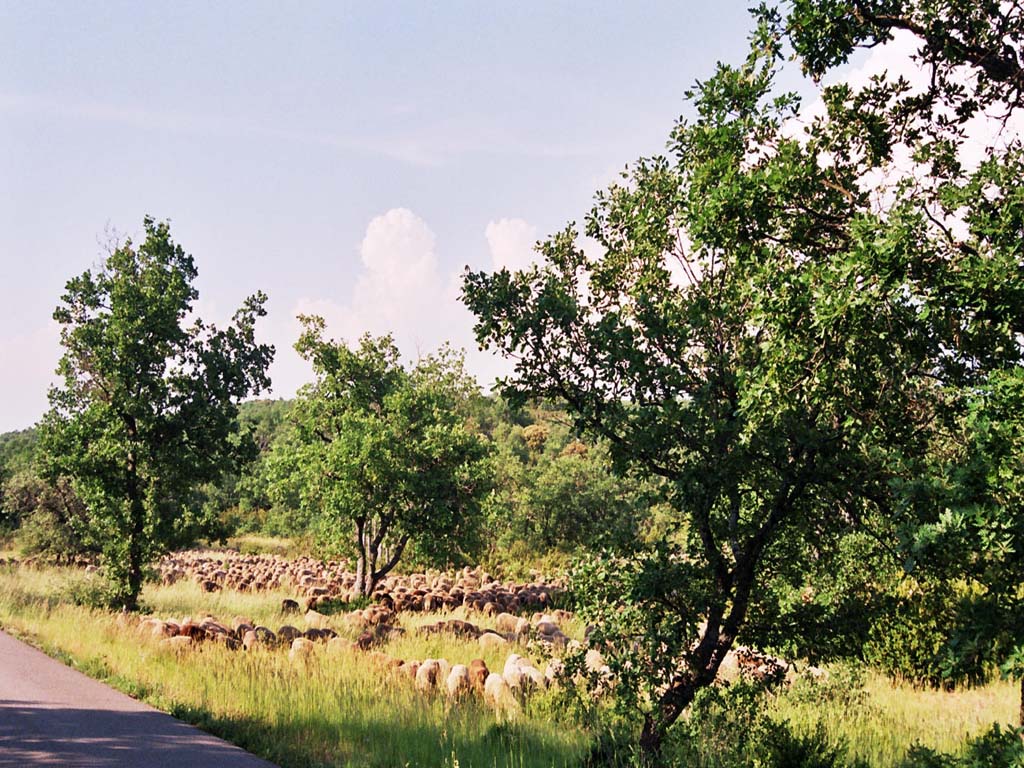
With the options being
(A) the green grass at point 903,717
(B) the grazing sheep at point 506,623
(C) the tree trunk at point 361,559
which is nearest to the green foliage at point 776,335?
(A) the green grass at point 903,717

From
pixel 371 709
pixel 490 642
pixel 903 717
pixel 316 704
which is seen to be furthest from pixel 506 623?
pixel 316 704

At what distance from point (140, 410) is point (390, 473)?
6.54 metres

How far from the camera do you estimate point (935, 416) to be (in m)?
6.28

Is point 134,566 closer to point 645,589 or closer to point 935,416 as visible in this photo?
point 645,589

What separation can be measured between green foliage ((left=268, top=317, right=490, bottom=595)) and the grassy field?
5661 millimetres

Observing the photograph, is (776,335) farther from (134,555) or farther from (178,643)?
(134,555)

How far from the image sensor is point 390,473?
20.9 meters

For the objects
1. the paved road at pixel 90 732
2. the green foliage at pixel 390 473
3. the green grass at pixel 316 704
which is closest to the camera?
the paved road at pixel 90 732

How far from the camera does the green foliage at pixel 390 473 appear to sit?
20906mm

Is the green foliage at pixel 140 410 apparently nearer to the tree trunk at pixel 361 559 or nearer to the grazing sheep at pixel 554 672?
the tree trunk at pixel 361 559

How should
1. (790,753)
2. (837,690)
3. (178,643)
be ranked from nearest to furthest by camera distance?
(790,753), (837,690), (178,643)

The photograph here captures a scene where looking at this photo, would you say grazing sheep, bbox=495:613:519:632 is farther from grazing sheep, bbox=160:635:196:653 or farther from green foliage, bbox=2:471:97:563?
green foliage, bbox=2:471:97:563

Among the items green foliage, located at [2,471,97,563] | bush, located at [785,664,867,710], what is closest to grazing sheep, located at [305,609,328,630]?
bush, located at [785,664,867,710]

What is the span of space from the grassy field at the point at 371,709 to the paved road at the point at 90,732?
340 mm
